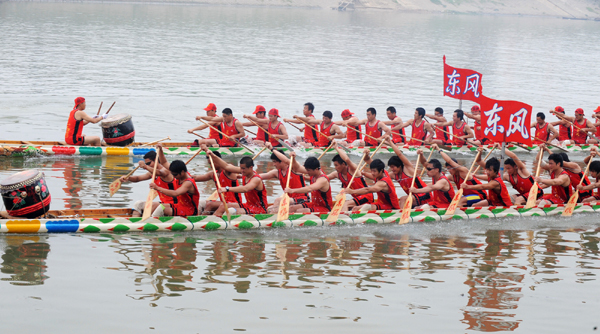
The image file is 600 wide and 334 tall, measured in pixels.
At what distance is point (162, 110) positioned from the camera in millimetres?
25141

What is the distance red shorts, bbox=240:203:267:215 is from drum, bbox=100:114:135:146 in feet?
21.2

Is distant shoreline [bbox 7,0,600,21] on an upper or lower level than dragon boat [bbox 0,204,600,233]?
upper

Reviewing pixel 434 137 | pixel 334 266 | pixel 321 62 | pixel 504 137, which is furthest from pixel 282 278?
pixel 321 62

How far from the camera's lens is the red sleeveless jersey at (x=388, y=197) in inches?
484

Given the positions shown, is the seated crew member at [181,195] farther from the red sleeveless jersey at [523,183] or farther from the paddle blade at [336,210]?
the red sleeveless jersey at [523,183]

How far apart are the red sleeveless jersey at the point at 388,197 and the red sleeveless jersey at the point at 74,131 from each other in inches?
328

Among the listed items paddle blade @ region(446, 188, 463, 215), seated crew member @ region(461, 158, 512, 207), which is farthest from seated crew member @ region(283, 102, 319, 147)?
paddle blade @ region(446, 188, 463, 215)

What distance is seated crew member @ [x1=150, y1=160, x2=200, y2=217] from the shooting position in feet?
35.9

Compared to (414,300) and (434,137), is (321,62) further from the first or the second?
(414,300)

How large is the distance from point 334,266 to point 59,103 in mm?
18059

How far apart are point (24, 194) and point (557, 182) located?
985 cm

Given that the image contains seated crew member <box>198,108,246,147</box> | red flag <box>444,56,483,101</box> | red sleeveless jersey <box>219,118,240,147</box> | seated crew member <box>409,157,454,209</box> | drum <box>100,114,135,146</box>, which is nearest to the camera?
seated crew member <box>409,157,454,209</box>

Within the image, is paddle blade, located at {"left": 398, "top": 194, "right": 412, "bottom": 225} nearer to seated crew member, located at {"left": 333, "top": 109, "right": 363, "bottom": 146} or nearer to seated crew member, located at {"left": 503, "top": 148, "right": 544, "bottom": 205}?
seated crew member, located at {"left": 503, "top": 148, "right": 544, "bottom": 205}

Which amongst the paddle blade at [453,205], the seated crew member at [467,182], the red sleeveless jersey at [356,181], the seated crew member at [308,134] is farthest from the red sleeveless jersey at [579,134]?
the red sleeveless jersey at [356,181]
